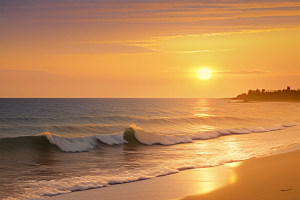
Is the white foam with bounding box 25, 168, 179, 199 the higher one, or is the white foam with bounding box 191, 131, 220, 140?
the white foam with bounding box 25, 168, 179, 199

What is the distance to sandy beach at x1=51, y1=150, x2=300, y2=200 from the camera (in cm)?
916

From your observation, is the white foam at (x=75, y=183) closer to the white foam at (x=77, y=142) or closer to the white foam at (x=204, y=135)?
the white foam at (x=77, y=142)

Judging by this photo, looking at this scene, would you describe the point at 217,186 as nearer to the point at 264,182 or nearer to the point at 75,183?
the point at 264,182

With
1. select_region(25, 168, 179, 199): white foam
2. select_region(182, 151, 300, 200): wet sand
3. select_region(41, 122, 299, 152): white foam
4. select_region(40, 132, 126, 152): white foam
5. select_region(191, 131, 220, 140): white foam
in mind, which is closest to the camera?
select_region(182, 151, 300, 200): wet sand

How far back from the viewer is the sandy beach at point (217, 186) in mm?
9156

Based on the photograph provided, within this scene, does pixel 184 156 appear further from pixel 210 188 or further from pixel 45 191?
pixel 45 191

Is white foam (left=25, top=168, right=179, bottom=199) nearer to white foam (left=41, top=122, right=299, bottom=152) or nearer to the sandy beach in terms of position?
the sandy beach

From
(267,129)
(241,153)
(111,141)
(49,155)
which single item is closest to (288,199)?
(241,153)

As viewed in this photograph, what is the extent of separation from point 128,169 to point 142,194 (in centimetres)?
376

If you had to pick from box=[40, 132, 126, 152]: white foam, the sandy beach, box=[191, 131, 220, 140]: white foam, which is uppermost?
box=[40, 132, 126, 152]: white foam

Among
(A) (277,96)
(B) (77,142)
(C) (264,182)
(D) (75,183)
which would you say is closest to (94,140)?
(B) (77,142)

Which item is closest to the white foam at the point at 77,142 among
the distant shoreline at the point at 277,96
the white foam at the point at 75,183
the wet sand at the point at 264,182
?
the white foam at the point at 75,183

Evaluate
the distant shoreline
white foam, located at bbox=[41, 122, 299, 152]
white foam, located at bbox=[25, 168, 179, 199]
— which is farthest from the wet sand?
the distant shoreline

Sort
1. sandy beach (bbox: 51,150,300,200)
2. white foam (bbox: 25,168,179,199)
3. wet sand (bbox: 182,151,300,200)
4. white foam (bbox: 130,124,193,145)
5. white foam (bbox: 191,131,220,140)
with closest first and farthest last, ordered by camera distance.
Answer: wet sand (bbox: 182,151,300,200) < sandy beach (bbox: 51,150,300,200) < white foam (bbox: 25,168,179,199) < white foam (bbox: 130,124,193,145) < white foam (bbox: 191,131,220,140)
